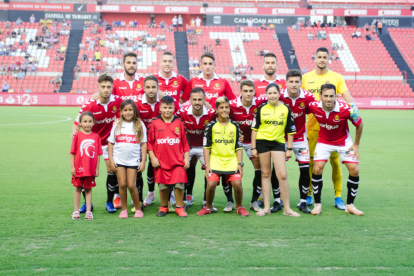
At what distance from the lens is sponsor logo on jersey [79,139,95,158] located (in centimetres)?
531

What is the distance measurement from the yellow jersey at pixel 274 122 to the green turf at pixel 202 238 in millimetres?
1129

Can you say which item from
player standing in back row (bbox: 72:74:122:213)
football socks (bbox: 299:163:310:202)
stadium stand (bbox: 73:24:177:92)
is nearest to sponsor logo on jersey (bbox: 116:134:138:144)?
player standing in back row (bbox: 72:74:122:213)

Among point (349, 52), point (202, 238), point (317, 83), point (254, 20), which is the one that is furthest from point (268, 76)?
point (254, 20)

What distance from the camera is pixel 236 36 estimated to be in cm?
4147

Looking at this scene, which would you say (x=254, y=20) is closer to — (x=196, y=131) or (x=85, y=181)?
(x=196, y=131)

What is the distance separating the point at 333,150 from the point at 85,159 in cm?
352

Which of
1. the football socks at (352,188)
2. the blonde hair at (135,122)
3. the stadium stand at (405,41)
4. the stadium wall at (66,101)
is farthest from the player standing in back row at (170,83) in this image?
the stadium stand at (405,41)

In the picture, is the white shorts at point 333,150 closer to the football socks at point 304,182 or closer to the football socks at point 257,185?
the football socks at point 304,182

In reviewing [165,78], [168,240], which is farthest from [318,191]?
[165,78]

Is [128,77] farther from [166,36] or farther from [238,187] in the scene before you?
Answer: [166,36]

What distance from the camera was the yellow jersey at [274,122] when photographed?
5.53 m

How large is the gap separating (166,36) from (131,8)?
5.82m

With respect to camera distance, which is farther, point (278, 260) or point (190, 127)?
point (190, 127)

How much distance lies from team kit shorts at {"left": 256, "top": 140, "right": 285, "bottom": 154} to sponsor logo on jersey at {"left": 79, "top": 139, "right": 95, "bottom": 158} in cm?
232
